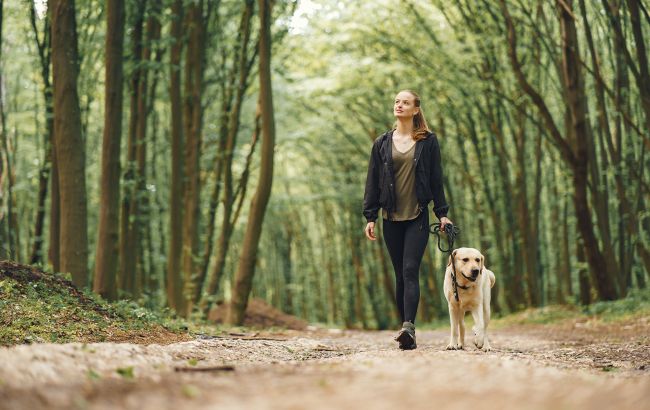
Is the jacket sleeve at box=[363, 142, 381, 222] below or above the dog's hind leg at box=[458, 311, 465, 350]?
above

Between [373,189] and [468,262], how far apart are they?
1.10 meters

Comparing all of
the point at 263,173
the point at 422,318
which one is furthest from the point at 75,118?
the point at 422,318

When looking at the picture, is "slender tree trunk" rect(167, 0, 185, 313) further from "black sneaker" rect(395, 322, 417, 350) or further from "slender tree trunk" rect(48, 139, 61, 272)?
"black sneaker" rect(395, 322, 417, 350)

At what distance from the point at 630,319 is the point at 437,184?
6961mm

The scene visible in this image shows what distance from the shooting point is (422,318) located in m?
26.0

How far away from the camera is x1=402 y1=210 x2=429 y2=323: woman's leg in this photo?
6.45 m

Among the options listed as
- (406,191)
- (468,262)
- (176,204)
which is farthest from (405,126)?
(176,204)

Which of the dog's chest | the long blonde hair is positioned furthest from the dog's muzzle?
the long blonde hair

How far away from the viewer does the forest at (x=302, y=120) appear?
440 inches

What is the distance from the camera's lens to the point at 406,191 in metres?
6.60

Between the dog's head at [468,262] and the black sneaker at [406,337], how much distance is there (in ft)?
2.18

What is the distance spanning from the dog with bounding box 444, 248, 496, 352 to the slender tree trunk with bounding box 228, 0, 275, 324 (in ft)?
18.7

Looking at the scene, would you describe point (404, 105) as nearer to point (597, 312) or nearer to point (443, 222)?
point (443, 222)

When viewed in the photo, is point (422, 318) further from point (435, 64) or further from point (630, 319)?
point (630, 319)
